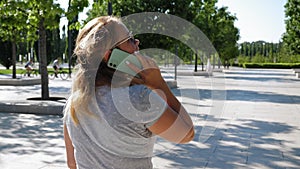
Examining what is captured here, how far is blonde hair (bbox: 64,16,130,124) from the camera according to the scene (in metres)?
1.33

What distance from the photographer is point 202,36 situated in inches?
52.1

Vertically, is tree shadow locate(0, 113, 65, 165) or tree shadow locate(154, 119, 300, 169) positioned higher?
tree shadow locate(0, 113, 65, 165)

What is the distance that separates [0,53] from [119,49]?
1605 inches

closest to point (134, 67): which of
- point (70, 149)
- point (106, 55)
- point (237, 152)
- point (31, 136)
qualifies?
point (106, 55)

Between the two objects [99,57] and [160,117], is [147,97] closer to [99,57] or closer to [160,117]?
[160,117]

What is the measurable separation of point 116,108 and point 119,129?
0.27 ft

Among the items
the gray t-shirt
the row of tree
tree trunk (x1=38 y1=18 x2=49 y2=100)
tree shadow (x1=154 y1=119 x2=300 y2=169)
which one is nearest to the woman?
the gray t-shirt

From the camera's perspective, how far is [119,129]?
1343 mm

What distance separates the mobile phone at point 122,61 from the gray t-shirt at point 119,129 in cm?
7

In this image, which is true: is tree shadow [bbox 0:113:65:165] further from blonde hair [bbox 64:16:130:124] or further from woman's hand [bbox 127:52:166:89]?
woman's hand [bbox 127:52:166:89]

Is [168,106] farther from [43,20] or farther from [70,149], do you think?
[43,20]

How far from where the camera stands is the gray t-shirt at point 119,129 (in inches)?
49.8

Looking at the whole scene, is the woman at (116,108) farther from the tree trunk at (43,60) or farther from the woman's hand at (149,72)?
the tree trunk at (43,60)

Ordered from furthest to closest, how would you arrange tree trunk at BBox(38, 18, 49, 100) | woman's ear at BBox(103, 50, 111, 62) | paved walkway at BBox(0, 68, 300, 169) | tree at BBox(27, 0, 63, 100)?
tree trunk at BBox(38, 18, 49, 100)
tree at BBox(27, 0, 63, 100)
paved walkway at BBox(0, 68, 300, 169)
woman's ear at BBox(103, 50, 111, 62)
